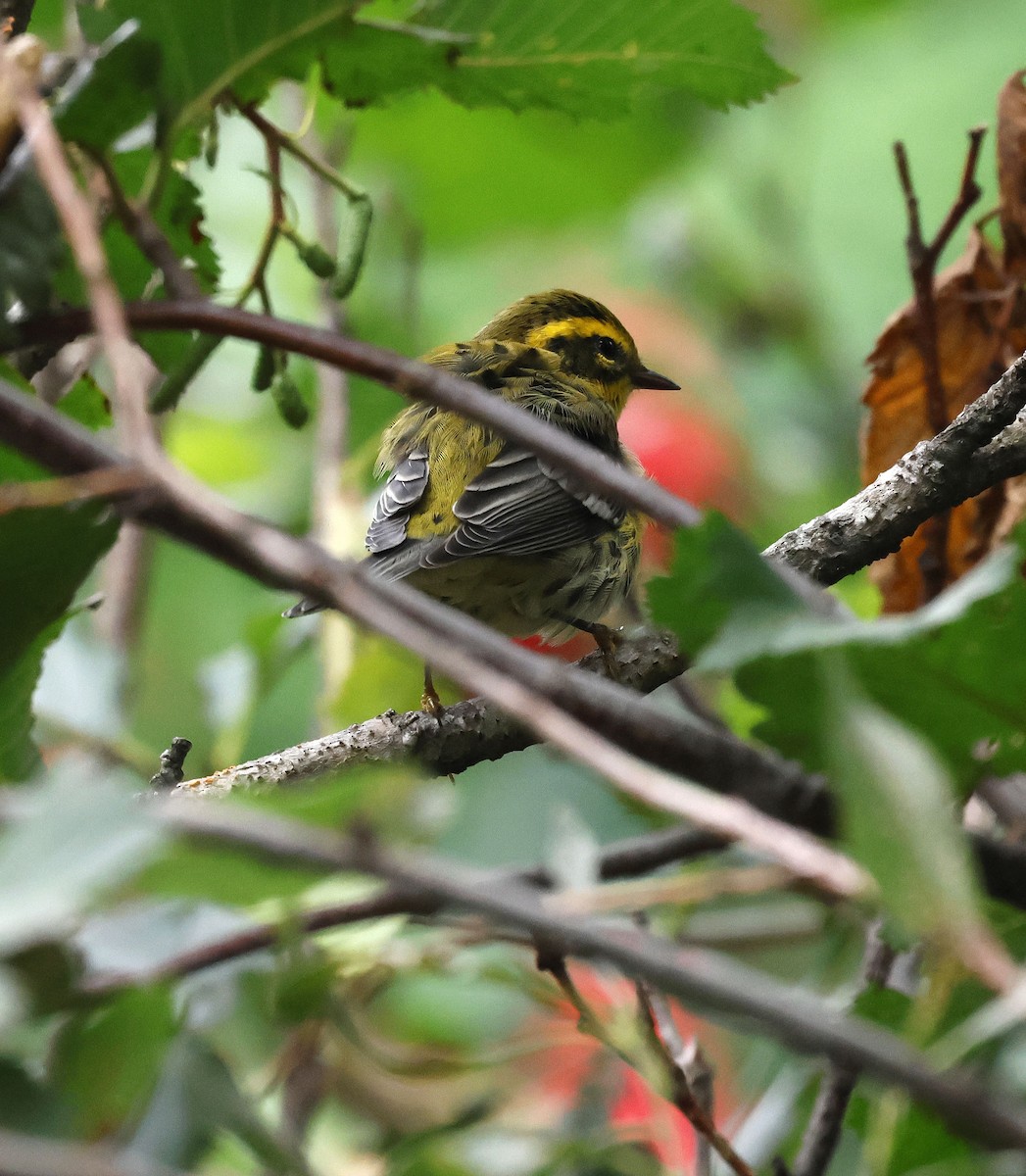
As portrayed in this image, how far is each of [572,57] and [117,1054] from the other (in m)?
1.26

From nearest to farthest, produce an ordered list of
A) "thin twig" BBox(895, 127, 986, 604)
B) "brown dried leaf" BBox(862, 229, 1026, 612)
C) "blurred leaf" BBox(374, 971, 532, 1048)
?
"thin twig" BBox(895, 127, 986, 604)
"brown dried leaf" BBox(862, 229, 1026, 612)
"blurred leaf" BBox(374, 971, 532, 1048)

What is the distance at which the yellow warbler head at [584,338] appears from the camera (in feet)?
13.8

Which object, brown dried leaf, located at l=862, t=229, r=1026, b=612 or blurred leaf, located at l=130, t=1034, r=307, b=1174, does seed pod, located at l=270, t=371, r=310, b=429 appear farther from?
brown dried leaf, located at l=862, t=229, r=1026, b=612

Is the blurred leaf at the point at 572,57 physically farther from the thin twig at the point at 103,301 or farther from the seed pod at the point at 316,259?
the thin twig at the point at 103,301

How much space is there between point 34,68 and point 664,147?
421cm

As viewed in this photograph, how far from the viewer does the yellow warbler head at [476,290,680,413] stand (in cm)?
421

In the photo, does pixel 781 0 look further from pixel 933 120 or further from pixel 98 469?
pixel 98 469

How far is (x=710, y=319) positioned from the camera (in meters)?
5.12

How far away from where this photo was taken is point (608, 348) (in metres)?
4.29

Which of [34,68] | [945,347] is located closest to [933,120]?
[945,347]

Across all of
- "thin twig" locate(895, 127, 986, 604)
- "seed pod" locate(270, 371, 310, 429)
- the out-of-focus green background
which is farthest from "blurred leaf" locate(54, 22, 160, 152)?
the out-of-focus green background

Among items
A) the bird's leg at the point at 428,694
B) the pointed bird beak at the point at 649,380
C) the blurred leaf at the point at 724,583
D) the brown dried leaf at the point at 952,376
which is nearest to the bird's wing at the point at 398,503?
the bird's leg at the point at 428,694

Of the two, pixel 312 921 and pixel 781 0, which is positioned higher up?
pixel 781 0

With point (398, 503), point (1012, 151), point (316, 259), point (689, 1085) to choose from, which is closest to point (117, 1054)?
point (689, 1085)
